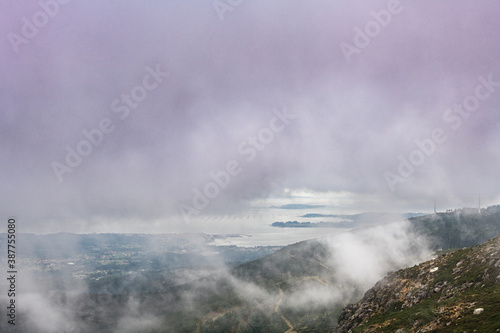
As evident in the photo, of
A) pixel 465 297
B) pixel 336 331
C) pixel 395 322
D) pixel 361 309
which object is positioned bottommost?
pixel 336 331

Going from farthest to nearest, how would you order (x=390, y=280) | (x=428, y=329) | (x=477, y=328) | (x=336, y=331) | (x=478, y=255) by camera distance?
(x=390, y=280) < (x=336, y=331) < (x=478, y=255) < (x=428, y=329) < (x=477, y=328)

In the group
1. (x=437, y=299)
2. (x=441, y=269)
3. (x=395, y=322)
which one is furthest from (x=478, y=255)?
(x=395, y=322)

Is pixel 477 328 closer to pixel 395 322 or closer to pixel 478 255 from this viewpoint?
pixel 395 322

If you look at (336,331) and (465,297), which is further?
(336,331)

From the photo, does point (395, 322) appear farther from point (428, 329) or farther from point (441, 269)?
point (441, 269)

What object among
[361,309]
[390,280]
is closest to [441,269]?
[390,280]

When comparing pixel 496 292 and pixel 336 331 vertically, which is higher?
pixel 496 292

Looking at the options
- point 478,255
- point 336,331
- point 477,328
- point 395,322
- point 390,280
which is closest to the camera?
point 477,328
